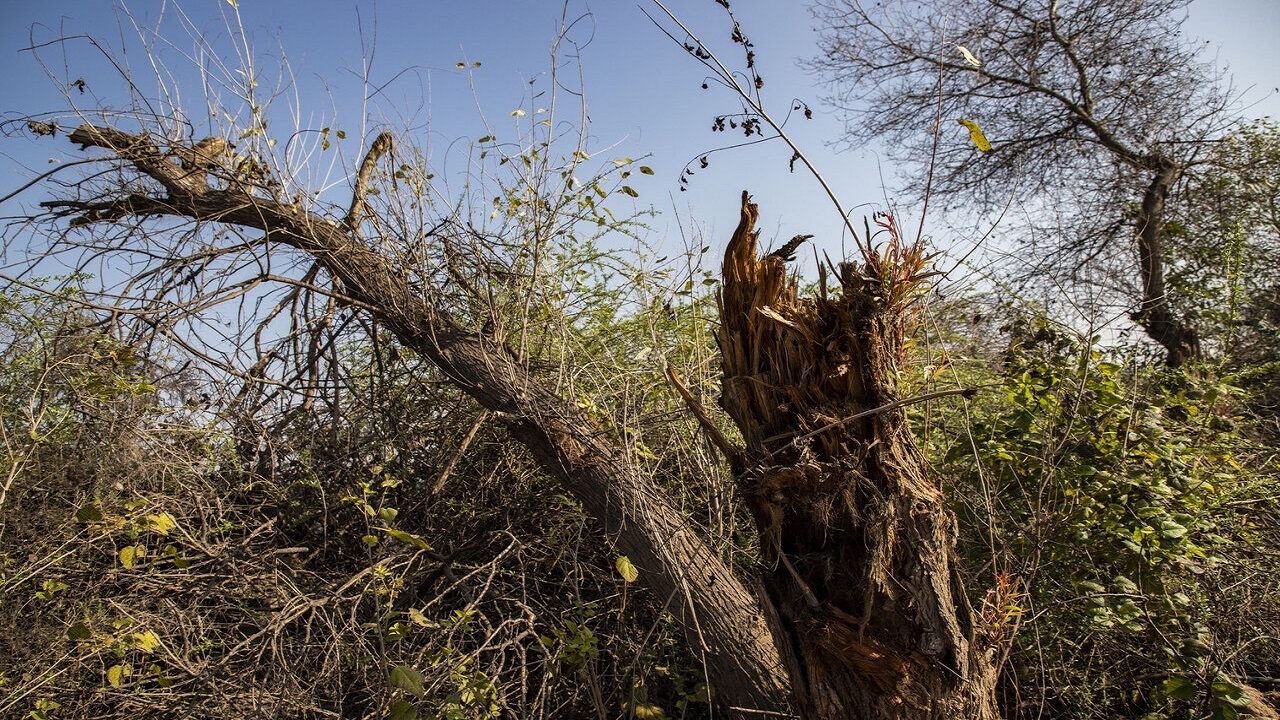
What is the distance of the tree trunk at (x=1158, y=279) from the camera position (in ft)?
21.6

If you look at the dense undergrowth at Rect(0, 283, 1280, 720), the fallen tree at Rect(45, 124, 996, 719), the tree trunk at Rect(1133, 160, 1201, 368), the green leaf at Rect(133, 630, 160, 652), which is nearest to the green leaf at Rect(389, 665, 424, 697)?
the dense undergrowth at Rect(0, 283, 1280, 720)

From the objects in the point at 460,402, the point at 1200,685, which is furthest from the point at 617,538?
the point at 1200,685

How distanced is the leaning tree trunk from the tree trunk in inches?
202

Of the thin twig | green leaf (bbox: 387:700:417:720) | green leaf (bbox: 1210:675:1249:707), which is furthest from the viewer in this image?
green leaf (bbox: 1210:675:1249:707)

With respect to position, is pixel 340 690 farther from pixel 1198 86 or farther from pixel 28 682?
pixel 1198 86

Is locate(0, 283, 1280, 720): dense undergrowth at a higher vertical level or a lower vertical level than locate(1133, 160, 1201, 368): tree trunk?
lower

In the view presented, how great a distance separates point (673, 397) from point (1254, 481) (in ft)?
9.26

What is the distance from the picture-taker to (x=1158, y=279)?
7168 millimetres

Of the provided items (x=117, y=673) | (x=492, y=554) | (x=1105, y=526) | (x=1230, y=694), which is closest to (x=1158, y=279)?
(x=1105, y=526)

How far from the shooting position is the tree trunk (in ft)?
21.6

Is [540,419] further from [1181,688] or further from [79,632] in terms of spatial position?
[1181,688]

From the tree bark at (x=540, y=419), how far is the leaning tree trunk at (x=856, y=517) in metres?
0.42

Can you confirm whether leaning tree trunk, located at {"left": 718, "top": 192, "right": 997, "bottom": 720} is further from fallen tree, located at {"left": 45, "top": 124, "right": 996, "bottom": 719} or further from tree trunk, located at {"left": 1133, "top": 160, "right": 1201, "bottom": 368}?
tree trunk, located at {"left": 1133, "top": 160, "right": 1201, "bottom": 368}

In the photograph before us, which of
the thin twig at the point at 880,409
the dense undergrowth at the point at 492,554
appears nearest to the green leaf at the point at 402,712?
the dense undergrowth at the point at 492,554
